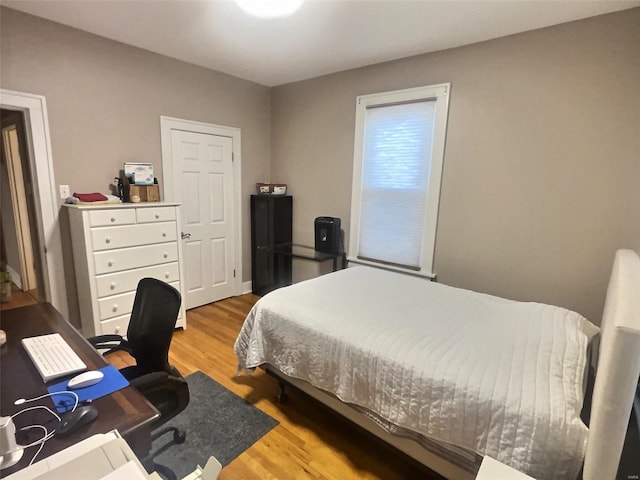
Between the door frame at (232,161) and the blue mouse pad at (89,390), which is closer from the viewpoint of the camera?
the blue mouse pad at (89,390)

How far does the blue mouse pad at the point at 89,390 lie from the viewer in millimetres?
970

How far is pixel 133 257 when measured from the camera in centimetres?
275

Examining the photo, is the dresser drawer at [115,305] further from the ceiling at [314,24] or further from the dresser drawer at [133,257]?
the ceiling at [314,24]

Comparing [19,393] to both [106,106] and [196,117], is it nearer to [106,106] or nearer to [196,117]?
[106,106]

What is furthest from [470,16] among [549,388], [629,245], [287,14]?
[549,388]

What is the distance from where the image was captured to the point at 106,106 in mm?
2801

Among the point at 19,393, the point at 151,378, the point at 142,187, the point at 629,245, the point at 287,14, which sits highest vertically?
the point at 287,14

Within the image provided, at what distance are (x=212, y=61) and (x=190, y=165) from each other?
3.53ft

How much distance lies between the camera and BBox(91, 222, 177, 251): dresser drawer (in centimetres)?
254

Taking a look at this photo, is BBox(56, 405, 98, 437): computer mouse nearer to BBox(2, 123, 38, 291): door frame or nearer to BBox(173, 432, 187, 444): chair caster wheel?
BBox(173, 432, 187, 444): chair caster wheel

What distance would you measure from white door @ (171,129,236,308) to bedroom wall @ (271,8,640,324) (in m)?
1.91

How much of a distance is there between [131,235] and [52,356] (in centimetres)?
170

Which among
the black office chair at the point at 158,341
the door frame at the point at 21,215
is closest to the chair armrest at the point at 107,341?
the black office chair at the point at 158,341

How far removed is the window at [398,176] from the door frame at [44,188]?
2.70m
